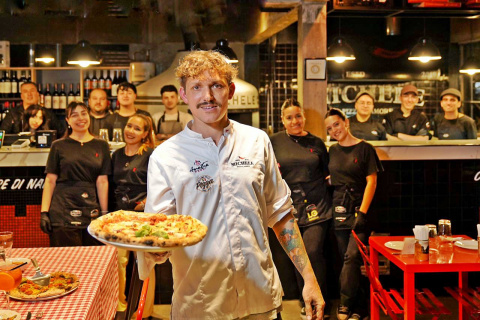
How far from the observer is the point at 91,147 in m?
4.64

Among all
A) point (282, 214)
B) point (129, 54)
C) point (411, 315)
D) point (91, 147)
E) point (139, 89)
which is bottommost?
point (411, 315)

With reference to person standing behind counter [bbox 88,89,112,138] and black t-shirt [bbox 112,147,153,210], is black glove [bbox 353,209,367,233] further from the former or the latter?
person standing behind counter [bbox 88,89,112,138]

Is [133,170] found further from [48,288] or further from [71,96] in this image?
[71,96]

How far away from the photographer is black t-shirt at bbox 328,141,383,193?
4691 mm

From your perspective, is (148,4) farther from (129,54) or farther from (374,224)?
(374,224)

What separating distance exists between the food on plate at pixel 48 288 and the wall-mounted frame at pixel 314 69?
3.72 meters

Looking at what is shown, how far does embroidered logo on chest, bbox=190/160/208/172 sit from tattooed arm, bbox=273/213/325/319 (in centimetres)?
41

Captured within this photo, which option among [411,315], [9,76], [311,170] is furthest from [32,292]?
[9,76]

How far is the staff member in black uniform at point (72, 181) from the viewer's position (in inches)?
180

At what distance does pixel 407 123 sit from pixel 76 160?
4.37 metres

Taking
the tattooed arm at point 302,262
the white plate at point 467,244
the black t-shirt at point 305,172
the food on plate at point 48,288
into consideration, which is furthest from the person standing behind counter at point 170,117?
the tattooed arm at point 302,262

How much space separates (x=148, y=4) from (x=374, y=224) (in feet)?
11.7

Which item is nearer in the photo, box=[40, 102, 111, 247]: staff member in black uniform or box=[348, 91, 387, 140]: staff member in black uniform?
box=[40, 102, 111, 247]: staff member in black uniform

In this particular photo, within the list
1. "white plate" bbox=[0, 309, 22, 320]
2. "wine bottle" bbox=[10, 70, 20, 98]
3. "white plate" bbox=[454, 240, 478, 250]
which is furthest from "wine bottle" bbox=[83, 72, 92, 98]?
"white plate" bbox=[0, 309, 22, 320]
